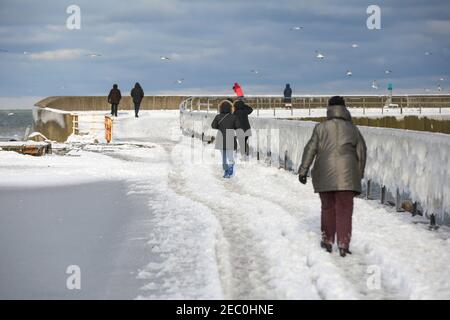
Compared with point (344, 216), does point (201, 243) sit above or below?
below

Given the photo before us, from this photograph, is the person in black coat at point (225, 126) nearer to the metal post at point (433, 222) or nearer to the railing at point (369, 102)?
the metal post at point (433, 222)

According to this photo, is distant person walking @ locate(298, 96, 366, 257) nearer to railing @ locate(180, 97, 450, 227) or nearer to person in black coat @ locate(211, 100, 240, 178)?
railing @ locate(180, 97, 450, 227)

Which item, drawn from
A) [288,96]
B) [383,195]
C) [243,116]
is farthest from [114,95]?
[383,195]

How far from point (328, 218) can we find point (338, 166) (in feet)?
2.15

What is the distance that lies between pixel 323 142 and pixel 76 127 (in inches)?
1177

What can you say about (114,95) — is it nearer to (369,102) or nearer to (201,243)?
(369,102)

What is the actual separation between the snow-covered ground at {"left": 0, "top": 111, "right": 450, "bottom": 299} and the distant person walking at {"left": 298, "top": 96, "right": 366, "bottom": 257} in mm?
406

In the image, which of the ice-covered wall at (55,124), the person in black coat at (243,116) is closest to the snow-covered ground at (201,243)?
the person in black coat at (243,116)

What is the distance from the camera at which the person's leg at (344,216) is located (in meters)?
8.97

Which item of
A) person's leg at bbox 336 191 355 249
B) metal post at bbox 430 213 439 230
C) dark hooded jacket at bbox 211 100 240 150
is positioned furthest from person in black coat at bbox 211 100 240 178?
person's leg at bbox 336 191 355 249

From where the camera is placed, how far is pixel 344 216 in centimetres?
900

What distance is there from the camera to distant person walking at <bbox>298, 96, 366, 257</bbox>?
29.3ft

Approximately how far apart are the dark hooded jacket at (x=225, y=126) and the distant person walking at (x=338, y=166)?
7.82m
